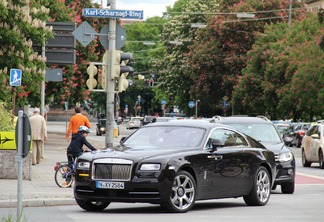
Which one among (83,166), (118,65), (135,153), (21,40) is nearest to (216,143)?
(135,153)

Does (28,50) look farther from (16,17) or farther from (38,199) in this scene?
(38,199)

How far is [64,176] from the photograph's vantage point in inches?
905

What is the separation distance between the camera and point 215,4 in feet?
330

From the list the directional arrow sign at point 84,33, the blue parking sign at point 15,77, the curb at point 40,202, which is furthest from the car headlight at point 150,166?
the blue parking sign at point 15,77

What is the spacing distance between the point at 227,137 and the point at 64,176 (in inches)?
214

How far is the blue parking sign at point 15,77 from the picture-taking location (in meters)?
30.2

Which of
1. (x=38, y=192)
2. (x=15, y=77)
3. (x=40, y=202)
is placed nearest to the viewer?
(x=40, y=202)

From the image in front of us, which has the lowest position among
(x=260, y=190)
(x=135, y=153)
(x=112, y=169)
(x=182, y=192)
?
(x=260, y=190)

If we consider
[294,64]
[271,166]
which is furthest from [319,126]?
[294,64]

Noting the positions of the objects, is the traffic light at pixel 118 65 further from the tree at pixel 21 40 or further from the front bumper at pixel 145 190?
the front bumper at pixel 145 190

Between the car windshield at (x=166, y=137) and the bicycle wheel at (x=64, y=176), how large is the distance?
16.1 feet

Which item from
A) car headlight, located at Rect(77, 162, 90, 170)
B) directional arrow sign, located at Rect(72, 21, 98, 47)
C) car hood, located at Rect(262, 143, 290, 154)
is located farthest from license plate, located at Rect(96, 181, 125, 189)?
directional arrow sign, located at Rect(72, 21, 98, 47)

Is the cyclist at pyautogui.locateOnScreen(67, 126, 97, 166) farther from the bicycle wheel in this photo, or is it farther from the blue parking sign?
the blue parking sign

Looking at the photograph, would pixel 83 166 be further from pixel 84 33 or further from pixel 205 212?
pixel 84 33
